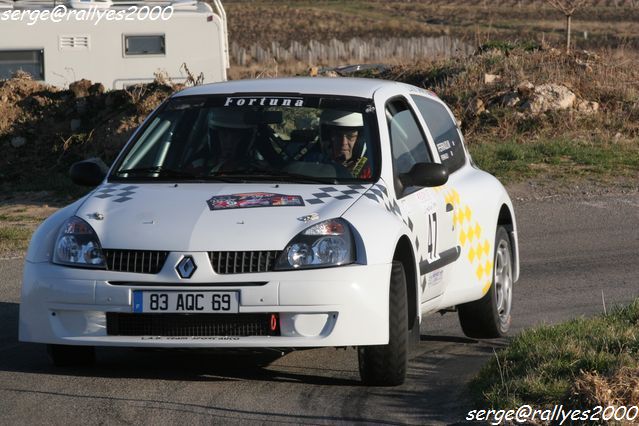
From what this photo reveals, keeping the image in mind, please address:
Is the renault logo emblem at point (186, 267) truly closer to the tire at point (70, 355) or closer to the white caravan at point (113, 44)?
the tire at point (70, 355)

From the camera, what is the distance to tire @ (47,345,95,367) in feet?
24.2

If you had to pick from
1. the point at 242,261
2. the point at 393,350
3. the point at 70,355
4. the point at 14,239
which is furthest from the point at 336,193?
the point at 14,239

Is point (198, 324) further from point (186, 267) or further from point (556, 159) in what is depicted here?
point (556, 159)

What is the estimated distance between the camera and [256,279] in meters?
6.59

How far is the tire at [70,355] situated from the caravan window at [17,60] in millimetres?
14917

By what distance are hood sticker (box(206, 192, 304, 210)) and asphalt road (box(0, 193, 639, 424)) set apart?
873 mm

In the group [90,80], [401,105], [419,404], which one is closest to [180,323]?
[419,404]

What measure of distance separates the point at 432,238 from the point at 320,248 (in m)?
1.21

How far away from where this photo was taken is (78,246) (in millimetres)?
6918

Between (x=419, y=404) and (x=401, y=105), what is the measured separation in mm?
2333

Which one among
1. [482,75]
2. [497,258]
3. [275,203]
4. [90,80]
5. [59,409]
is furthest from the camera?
[90,80]

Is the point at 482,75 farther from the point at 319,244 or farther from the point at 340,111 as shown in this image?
the point at 319,244

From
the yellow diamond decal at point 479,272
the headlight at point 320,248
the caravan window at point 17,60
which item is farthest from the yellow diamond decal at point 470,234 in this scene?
the caravan window at point 17,60

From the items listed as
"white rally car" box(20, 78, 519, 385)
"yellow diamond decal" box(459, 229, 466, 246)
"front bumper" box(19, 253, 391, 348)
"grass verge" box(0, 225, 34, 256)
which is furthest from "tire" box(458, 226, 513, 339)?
"grass verge" box(0, 225, 34, 256)
